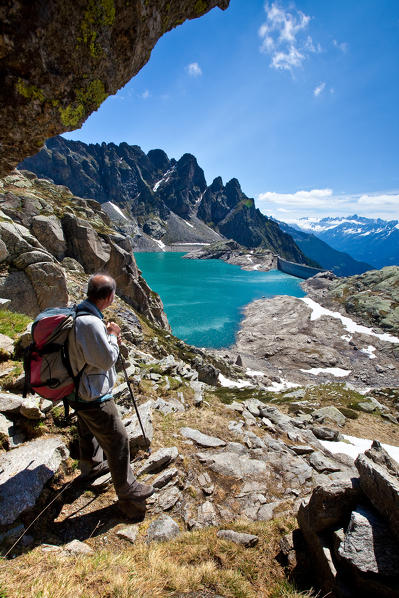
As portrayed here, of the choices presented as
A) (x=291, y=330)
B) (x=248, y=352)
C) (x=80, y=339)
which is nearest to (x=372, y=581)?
(x=80, y=339)

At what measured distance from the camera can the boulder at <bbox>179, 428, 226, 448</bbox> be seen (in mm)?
7040

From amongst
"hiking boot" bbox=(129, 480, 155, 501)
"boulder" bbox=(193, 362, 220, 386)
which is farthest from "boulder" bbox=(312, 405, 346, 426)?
"hiking boot" bbox=(129, 480, 155, 501)

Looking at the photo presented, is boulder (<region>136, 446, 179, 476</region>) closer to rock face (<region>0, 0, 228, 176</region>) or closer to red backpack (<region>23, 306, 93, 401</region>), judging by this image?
red backpack (<region>23, 306, 93, 401</region>)

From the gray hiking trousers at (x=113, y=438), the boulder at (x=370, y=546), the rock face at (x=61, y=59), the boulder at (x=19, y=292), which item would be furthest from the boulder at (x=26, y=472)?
the boulder at (x=19, y=292)

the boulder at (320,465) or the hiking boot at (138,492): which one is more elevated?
the hiking boot at (138,492)

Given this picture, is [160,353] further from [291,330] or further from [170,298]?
[170,298]

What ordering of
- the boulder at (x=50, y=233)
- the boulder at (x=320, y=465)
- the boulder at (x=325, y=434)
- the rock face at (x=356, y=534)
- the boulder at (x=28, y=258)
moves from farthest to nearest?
the boulder at (x=50, y=233) < the boulder at (x=28, y=258) < the boulder at (x=325, y=434) < the boulder at (x=320, y=465) < the rock face at (x=356, y=534)

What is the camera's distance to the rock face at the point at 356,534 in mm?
3004

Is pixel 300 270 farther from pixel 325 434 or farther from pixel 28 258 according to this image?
pixel 28 258

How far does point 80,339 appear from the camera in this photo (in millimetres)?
3398

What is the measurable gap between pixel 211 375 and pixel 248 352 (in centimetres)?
2725

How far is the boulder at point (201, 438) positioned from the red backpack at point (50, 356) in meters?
4.64

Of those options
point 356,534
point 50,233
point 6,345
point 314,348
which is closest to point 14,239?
point 6,345

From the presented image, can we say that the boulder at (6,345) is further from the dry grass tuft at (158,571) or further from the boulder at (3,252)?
the boulder at (3,252)
